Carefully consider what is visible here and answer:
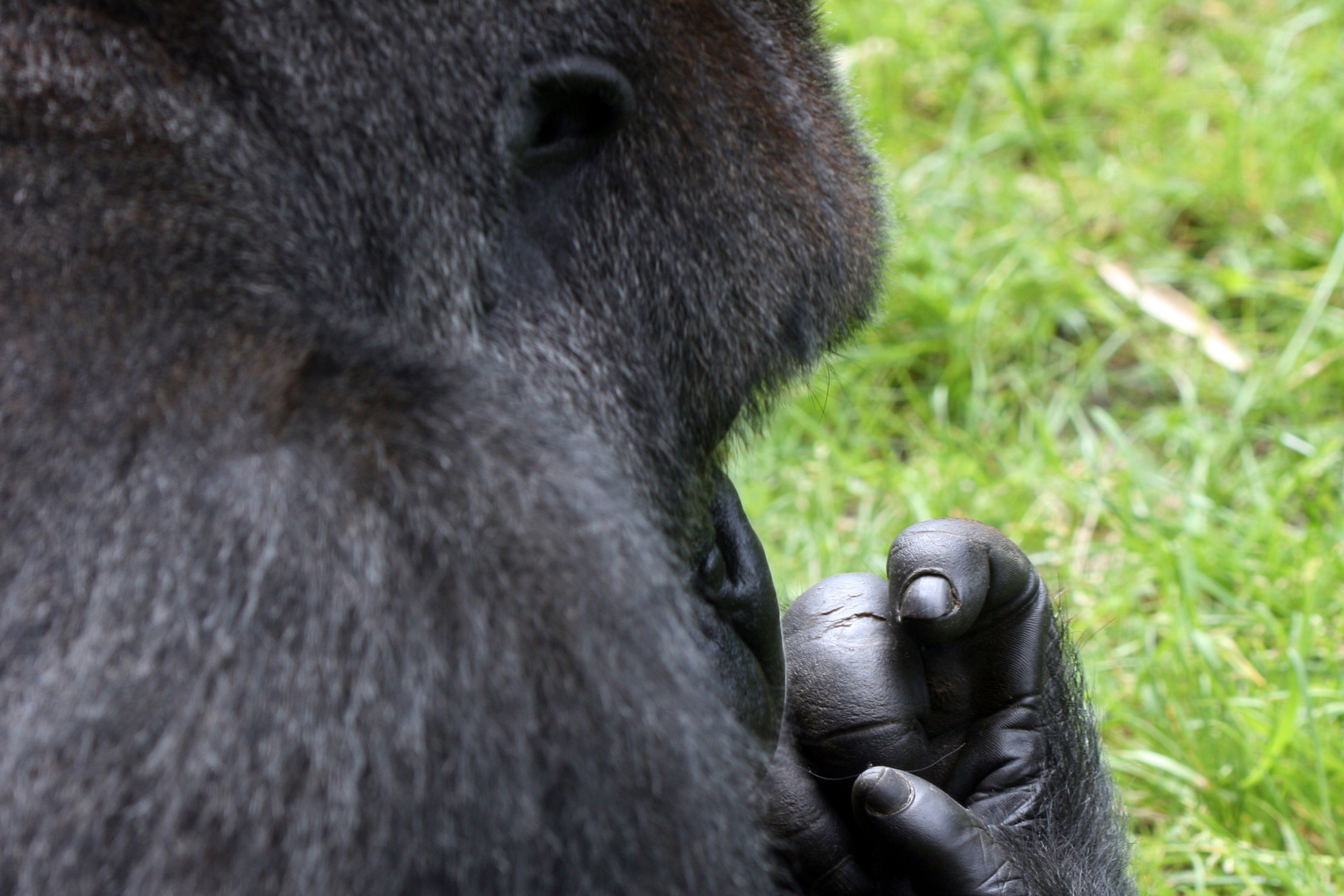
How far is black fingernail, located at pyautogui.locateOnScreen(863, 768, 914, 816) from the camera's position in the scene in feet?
5.82

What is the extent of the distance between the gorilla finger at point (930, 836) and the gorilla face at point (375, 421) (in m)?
0.40

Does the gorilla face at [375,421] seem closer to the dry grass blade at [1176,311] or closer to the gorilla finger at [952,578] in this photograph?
the gorilla finger at [952,578]

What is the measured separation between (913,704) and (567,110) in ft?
3.34

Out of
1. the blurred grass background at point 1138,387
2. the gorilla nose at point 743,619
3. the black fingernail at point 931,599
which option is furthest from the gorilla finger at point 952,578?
the blurred grass background at point 1138,387

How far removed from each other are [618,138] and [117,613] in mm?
730

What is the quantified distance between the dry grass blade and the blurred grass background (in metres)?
0.03

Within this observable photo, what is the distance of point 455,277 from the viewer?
1451 mm

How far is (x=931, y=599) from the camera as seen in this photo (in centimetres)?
189

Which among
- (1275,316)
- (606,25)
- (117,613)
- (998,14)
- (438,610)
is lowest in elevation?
(1275,316)

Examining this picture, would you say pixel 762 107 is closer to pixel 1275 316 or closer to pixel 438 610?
pixel 438 610

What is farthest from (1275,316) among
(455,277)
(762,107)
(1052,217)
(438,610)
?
(438,610)

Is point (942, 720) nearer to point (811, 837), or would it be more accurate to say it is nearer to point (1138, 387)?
point (811, 837)

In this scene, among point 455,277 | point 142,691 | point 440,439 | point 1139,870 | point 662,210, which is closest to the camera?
point 142,691

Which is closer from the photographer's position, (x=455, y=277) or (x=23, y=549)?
(x=23, y=549)
